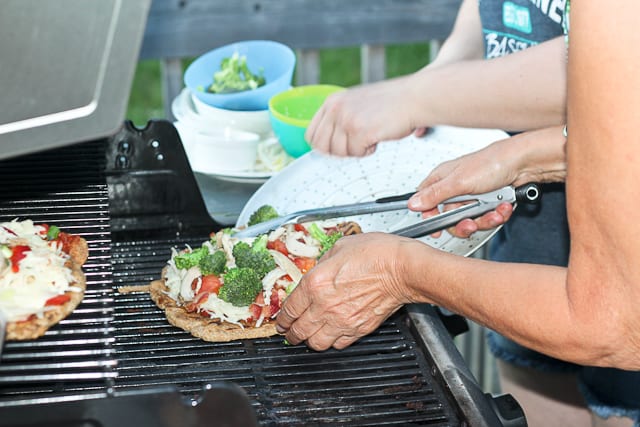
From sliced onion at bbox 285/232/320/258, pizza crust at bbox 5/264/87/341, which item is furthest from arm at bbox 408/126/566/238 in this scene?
pizza crust at bbox 5/264/87/341

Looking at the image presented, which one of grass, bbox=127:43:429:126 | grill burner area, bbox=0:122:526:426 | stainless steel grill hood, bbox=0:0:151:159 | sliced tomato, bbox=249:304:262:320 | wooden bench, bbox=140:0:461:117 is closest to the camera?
stainless steel grill hood, bbox=0:0:151:159

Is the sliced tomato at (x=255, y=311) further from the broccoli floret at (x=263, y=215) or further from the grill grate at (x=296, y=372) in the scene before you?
the broccoli floret at (x=263, y=215)

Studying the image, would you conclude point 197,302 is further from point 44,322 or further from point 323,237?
point 44,322

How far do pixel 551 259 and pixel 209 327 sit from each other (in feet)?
5.50

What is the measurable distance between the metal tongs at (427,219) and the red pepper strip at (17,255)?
89 cm

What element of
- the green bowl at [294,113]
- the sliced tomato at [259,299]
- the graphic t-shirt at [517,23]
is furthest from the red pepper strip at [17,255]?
the graphic t-shirt at [517,23]

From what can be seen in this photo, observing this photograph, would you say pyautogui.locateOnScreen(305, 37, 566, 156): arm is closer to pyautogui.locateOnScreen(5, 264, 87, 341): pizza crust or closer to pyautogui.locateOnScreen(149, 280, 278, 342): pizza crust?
pyautogui.locateOnScreen(149, 280, 278, 342): pizza crust

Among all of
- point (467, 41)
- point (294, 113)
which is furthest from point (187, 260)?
point (467, 41)

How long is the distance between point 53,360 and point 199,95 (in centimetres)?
181

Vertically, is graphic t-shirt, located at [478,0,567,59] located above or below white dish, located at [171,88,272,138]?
above

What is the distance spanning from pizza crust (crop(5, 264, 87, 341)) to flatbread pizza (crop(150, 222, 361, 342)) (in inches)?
25.2

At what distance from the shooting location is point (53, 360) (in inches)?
88.7

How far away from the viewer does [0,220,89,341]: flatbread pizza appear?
192cm

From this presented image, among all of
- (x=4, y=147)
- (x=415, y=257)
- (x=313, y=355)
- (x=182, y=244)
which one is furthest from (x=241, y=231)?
(x=4, y=147)
